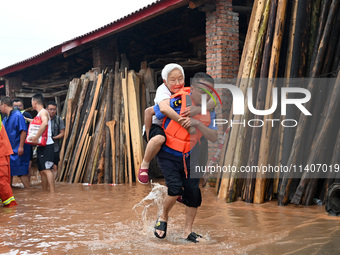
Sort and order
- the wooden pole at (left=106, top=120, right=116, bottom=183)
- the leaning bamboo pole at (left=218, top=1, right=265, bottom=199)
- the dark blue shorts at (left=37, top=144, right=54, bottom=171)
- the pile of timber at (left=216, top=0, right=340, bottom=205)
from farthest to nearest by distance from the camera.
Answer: the wooden pole at (left=106, top=120, right=116, bottom=183) < the dark blue shorts at (left=37, top=144, right=54, bottom=171) < the leaning bamboo pole at (left=218, top=1, right=265, bottom=199) < the pile of timber at (left=216, top=0, right=340, bottom=205)

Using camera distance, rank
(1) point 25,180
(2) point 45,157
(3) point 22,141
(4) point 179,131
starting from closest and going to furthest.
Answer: (4) point 179,131 < (2) point 45,157 < (3) point 22,141 < (1) point 25,180

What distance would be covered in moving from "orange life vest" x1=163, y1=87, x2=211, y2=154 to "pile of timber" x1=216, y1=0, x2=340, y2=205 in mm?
2281

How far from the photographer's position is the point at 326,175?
236 inches

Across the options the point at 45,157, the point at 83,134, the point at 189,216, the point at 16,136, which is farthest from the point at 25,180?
the point at 189,216

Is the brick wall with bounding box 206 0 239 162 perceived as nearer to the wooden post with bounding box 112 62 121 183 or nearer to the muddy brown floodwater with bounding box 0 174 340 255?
the wooden post with bounding box 112 62 121 183

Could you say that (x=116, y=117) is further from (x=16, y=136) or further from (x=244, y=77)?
(x=244, y=77)

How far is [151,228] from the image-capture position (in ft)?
16.5

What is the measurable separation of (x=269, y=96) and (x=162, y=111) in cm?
280

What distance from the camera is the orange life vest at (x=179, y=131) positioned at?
14.3 ft

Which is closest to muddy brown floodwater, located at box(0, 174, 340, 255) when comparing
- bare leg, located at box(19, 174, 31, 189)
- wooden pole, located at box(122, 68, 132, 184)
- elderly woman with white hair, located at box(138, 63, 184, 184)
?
elderly woman with white hair, located at box(138, 63, 184, 184)

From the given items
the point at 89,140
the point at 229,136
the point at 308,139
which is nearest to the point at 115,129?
the point at 89,140

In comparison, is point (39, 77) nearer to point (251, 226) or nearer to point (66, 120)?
point (66, 120)

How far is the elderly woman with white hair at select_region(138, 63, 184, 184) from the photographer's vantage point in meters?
4.32

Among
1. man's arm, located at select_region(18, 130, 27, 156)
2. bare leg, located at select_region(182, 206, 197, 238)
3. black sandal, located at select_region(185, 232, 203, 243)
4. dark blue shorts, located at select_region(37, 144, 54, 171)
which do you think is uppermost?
man's arm, located at select_region(18, 130, 27, 156)
